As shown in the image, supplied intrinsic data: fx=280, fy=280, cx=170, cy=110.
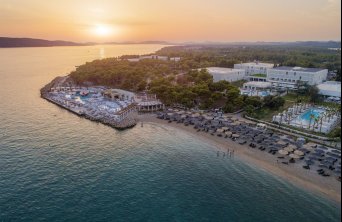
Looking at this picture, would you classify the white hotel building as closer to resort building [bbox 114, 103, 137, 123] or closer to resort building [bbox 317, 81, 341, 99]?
resort building [bbox 317, 81, 341, 99]

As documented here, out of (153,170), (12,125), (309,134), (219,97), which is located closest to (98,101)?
(12,125)

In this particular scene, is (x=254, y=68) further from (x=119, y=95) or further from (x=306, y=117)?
(x=119, y=95)

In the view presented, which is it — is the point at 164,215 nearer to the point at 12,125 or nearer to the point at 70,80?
the point at 12,125

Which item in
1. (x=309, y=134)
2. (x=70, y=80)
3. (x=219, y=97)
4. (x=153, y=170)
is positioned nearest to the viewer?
(x=153, y=170)

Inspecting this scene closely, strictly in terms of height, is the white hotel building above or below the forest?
above

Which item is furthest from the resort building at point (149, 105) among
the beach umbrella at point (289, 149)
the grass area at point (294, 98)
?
the grass area at point (294, 98)

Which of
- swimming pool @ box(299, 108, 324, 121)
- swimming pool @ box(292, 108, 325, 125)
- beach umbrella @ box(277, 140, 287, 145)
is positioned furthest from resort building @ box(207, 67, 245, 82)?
beach umbrella @ box(277, 140, 287, 145)
